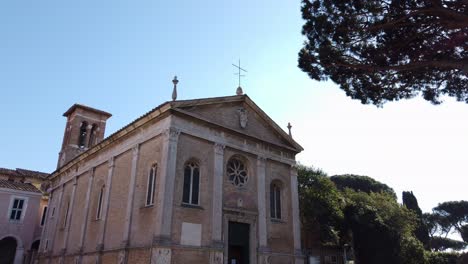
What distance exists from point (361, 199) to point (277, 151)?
42.5 ft

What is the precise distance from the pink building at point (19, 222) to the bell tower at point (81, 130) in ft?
10.4

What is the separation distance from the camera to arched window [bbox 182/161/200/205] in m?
14.0

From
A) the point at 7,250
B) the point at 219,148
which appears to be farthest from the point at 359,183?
the point at 7,250

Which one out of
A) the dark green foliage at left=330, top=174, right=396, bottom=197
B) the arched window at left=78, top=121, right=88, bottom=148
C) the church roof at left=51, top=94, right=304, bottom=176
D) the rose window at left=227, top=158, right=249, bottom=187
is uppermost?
the dark green foliage at left=330, top=174, right=396, bottom=197

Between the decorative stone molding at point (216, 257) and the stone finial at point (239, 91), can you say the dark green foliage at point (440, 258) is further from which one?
the stone finial at point (239, 91)

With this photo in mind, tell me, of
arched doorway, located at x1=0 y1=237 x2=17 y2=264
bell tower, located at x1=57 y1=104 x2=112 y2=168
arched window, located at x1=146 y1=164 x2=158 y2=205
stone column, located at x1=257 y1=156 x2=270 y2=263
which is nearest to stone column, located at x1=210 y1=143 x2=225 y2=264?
stone column, located at x1=257 y1=156 x2=270 y2=263

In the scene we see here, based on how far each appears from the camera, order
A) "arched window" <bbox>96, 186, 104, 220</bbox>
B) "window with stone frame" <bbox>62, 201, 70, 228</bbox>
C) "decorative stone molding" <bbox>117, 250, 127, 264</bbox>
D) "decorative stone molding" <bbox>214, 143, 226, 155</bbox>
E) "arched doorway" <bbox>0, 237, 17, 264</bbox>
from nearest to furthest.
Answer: "decorative stone molding" <bbox>117, 250, 127, 264</bbox> → "decorative stone molding" <bbox>214, 143, 226, 155</bbox> → "arched window" <bbox>96, 186, 104, 220</bbox> → "window with stone frame" <bbox>62, 201, 70, 228</bbox> → "arched doorway" <bbox>0, 237, 17, 264</bbox>

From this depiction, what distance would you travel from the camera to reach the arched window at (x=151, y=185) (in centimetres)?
1409

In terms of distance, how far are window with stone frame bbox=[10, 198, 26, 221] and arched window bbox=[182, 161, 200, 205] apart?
17062mm

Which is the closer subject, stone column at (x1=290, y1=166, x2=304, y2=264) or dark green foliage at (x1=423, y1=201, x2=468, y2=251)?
stone column at (x1=290, y1=166, x2=304, y2=264)

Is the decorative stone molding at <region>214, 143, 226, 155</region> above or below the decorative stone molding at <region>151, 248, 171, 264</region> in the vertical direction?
above

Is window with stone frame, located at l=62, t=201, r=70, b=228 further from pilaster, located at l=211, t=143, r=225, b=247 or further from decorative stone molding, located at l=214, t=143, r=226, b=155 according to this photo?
decorative stone molding, located at l=214, t=143, r=226, b=155

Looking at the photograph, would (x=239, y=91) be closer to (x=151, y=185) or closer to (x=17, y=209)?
(x=151, y=185)

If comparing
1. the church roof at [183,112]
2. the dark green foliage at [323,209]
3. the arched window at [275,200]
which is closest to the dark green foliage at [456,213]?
the dark green foliage at [323,209]
